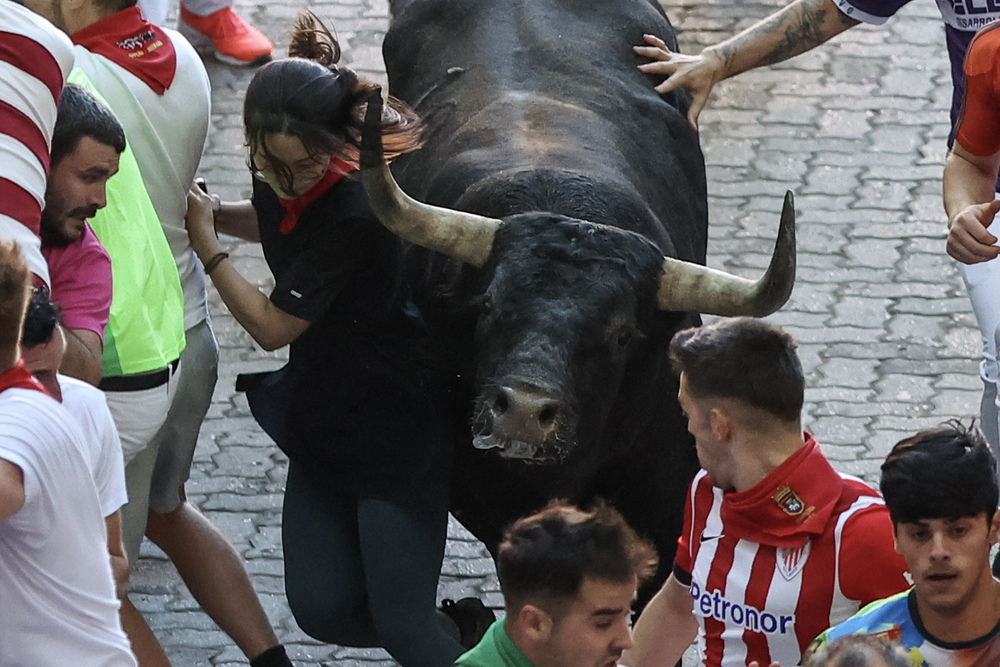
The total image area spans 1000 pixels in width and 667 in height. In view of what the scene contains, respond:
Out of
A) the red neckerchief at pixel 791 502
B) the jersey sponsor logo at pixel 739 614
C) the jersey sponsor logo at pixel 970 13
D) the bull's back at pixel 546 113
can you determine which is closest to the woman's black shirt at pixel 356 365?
the bull's back at pixel 546 113

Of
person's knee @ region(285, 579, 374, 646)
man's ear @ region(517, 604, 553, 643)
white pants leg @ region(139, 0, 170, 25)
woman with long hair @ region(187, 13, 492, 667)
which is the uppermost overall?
man's ear @ region(517, 604, 553, 643)

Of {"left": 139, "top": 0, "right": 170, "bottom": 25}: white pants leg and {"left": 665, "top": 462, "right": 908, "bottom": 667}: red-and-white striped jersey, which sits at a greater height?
{"left": 665, "top": 462, "right": 908, "bottom": 667}: red-and-white striped jersey

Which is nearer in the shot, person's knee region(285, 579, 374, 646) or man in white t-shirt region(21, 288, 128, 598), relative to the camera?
man in white t-shirt region(21, 288, 128, 598)

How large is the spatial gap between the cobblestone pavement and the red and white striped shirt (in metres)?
2.25

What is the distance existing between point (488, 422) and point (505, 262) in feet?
1.92

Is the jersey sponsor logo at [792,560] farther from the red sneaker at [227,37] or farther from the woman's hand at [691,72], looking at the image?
the red sneaker at [227,37]

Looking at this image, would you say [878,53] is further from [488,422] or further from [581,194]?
[488,422]

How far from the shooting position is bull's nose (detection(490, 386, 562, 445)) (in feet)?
13.7

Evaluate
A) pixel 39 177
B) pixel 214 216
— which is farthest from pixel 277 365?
pixel 39 177

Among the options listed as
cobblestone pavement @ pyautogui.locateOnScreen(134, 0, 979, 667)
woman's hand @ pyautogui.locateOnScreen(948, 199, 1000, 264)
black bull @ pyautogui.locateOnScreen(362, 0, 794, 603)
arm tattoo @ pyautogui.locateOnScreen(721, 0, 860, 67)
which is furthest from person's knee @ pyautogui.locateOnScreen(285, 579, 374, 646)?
arm tattoo @ pyautogui.locateOnScreen(721, 0, 860, 67)

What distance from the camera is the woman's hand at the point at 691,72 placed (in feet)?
19.0

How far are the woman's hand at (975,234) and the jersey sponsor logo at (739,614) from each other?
1297mm

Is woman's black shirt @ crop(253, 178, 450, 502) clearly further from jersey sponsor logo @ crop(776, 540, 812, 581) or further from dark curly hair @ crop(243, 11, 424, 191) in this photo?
jersey sponsor logo @ crop(776, 540, 812, 581)

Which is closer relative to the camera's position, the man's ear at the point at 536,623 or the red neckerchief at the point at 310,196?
the man's ear at the point at 536,623
